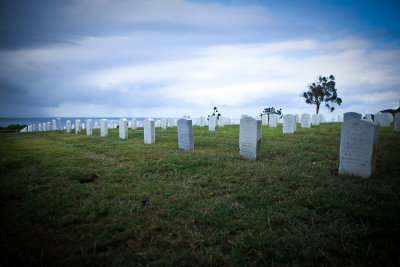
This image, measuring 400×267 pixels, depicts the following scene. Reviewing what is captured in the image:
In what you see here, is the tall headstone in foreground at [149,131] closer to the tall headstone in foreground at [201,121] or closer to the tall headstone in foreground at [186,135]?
the tall headstone in foreground at [186,135]

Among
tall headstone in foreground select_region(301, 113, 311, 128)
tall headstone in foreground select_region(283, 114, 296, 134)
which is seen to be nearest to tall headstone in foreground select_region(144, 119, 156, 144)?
tall headstone in foreground select_region(283, 114, 296, 134)

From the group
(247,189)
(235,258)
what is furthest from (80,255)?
(247,189)

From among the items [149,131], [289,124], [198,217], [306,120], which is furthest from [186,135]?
[306,120]

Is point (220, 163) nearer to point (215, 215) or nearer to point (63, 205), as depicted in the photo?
point (215, 215)

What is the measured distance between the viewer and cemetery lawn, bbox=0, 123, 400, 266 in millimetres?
2389

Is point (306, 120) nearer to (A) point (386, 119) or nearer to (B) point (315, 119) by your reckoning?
(B) point (315, 119)

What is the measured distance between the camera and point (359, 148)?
536 centimetres

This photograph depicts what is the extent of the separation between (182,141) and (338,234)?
731cm

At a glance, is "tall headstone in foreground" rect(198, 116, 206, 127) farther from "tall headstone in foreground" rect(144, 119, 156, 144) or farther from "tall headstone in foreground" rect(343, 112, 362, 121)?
"tall headstone in foreground" rect(343, 112, 362, 121)

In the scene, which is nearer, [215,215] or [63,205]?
[215,215]

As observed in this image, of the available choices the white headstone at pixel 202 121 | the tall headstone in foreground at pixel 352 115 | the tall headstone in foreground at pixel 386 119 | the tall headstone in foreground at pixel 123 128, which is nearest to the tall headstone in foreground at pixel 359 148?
the tall headstone in foreground at pixel 352 115

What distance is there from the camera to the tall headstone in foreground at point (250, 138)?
7.23 metres

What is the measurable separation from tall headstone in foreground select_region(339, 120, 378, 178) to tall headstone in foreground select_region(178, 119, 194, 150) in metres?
5.57

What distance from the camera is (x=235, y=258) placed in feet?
7.77
